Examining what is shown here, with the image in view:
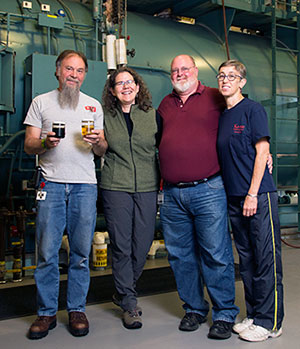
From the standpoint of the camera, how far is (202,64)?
5.44 m

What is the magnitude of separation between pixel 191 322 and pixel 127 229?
0.65m

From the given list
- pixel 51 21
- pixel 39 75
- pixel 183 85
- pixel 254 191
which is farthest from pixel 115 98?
pixel 51 21

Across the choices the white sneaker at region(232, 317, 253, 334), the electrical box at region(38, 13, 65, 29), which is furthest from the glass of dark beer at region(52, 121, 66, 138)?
the electrical box at region(38, 13, 65, 29)

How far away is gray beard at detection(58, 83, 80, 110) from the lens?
7.75 ft

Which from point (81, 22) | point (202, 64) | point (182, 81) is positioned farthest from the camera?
point (202, 64)

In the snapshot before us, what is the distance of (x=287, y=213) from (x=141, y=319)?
3767 millimetres

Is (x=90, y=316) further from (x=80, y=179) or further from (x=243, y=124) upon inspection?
(x=243, y=124)

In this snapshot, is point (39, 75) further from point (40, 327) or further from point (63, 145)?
point (40, 327)

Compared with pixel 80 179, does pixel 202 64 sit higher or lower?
higher

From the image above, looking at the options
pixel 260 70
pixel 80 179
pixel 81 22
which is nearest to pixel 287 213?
pixel 260 70

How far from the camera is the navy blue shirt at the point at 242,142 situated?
223 cm

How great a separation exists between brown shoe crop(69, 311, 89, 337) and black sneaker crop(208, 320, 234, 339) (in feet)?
2.28

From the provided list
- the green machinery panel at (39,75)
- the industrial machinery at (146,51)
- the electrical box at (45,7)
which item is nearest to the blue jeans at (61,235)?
the industrial machinery at (146,51)

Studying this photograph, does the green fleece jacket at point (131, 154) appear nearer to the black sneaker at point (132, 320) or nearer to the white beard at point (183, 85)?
the white beard at point (183, 85)
